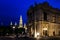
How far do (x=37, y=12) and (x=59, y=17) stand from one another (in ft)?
23.8

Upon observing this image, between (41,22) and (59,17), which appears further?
(59,17)

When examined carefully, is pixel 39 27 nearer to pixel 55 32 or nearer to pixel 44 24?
pixel 44 24

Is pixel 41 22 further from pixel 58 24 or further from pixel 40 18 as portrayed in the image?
pixel 58 24

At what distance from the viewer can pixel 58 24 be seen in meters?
48.8

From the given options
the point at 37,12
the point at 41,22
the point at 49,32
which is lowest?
the point at 49,32

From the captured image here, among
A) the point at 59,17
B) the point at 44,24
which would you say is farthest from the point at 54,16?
the point at 44,24

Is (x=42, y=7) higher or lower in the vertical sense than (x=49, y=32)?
higher

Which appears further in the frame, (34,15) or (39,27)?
(34,15)

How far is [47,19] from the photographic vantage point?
1880 inches

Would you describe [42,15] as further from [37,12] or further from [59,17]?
[59,17]

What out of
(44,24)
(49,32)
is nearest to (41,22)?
(44,24)

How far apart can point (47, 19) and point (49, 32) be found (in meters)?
3.96

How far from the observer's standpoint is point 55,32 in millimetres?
48250

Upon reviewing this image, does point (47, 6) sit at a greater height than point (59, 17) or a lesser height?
greater
